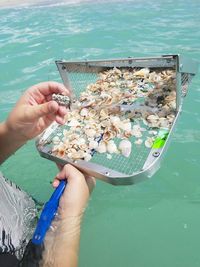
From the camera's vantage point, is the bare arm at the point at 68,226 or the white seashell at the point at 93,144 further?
the white seashell at the point at 93,144

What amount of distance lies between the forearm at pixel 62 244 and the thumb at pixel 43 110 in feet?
1.44

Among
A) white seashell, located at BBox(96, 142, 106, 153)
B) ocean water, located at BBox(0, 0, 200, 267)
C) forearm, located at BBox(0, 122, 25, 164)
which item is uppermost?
white seashell, located at BBox(96, 142, 106, 153)

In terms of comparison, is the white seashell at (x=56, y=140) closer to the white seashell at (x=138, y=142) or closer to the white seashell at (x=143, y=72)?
the white seashell at (x=138, y=142)

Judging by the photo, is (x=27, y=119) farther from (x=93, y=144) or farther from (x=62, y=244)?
(x=62, y=244)

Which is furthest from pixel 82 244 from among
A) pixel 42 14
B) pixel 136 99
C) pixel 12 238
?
pixel 42 14

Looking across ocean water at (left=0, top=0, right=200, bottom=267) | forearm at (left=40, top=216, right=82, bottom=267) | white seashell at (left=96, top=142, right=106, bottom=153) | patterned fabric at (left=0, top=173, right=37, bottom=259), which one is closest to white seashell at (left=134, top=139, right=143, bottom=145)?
white seashell at (left=96, top=142, right=106, bottom=153)

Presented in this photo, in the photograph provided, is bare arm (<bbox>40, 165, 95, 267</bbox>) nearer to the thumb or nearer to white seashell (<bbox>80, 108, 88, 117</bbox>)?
the thumb

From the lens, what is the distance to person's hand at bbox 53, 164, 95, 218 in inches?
61.2

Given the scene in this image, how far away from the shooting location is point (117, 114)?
1818 millimetres

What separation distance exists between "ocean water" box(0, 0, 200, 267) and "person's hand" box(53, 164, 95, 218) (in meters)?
0.76

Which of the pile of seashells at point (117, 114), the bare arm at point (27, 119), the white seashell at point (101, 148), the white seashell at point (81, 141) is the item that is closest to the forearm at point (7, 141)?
the bare arm at point (27, 119)

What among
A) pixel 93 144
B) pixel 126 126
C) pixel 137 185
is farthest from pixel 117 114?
pixel 137 185

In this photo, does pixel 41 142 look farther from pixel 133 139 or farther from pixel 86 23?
pixel 86 23

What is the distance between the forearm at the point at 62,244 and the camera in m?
1.47
